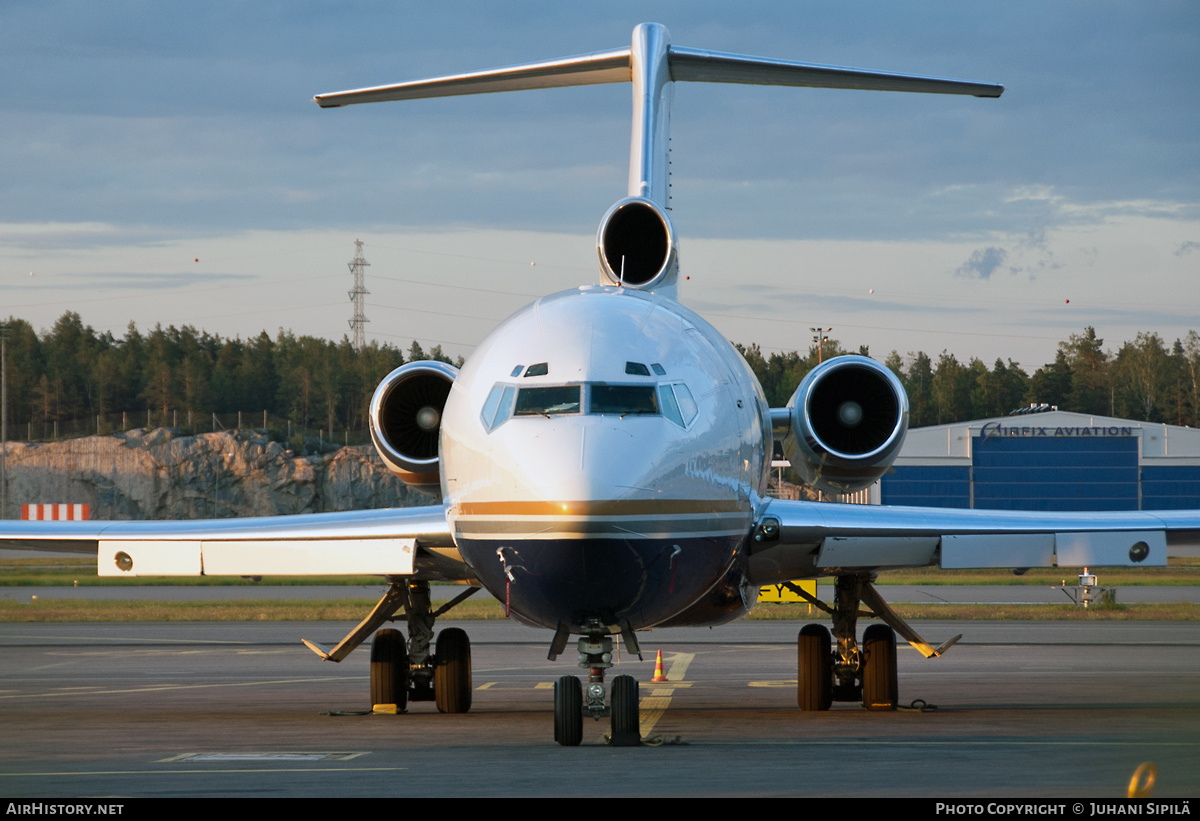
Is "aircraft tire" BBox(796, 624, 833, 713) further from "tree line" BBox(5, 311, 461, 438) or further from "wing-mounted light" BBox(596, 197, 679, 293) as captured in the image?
"tree line" BBox(5, 311, 461, 438)

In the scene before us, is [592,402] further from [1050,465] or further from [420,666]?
[1050,465]

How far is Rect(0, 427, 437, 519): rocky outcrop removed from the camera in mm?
88812

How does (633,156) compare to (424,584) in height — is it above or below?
above

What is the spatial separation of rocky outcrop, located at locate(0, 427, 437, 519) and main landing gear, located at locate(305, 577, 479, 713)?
73150mm

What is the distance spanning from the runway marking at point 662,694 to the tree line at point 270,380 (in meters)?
81.5

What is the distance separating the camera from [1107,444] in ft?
259

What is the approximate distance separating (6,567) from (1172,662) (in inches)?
2049

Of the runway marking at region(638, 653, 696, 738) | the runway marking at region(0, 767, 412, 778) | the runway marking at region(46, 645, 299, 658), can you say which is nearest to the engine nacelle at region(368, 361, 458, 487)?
the runway marking at region(638, 653, 696, 738)

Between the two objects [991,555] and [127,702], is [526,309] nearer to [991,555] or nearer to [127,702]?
[991,555]

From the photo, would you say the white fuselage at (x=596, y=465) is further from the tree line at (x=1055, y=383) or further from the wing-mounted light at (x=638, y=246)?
the tree line at (x=1055, y=383)

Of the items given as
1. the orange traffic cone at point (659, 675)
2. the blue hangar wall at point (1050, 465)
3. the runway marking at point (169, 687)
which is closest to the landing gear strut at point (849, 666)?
the orange traffic cone at point (659, 675)

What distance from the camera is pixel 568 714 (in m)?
11.5

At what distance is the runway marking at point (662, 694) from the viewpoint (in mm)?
14461

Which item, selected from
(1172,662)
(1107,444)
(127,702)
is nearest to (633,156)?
(127,702)
